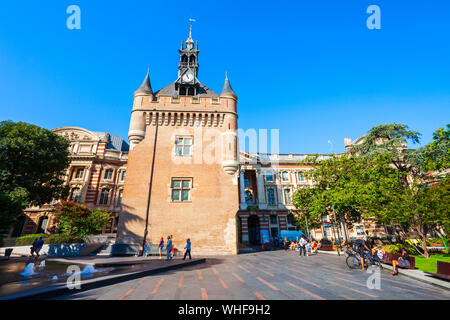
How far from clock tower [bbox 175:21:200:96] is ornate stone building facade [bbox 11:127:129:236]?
19280 mm

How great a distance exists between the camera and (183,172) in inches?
786

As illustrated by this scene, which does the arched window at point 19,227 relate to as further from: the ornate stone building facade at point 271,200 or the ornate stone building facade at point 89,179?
the ornate stone building facade at point 271,200

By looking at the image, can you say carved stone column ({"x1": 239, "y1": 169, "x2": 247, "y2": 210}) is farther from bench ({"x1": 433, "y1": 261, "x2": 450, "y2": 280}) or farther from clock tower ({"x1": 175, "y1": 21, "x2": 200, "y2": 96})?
bench ({"x1": 433, "y1": 261, "x2": 450, "y2": 280})

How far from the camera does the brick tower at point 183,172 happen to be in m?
18.2

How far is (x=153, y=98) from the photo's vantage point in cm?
2195

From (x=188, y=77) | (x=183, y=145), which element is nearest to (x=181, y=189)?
(x=183, y=145)

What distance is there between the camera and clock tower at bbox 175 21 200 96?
24.4 metres

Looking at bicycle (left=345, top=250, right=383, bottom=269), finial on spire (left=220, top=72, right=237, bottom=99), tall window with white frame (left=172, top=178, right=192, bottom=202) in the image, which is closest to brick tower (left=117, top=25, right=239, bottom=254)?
tall window with white frame (left=172, top=178, right=192, bottom=202)

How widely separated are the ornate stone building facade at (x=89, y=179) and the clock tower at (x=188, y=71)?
A: 1928 cm

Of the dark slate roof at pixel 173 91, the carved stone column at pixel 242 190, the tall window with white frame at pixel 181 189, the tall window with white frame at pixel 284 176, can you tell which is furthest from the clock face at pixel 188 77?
the tall window with white frame at pixel 284 176

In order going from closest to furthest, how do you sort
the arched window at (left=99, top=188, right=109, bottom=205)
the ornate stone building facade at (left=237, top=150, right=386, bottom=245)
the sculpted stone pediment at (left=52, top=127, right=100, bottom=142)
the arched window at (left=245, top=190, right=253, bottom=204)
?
the ornate stone building facade at (left=237, top=150, right=386, bottom=245) < the arched window at (left=99, top=188, right=109, bottom=205) < the sculpted stone pediment at (left=52, top=127, right=100, bottom=142) < the arched window at (left=245, top=190, right=253, bottom=204)
